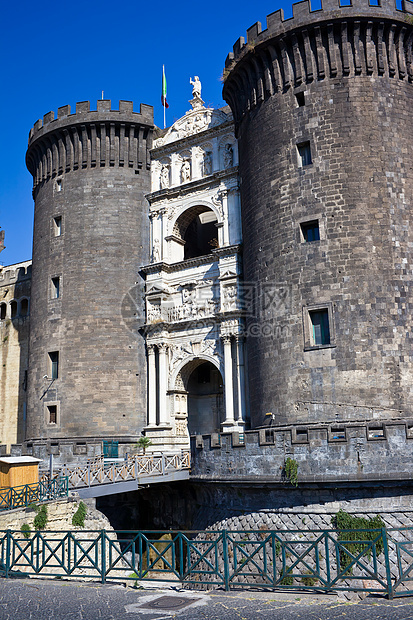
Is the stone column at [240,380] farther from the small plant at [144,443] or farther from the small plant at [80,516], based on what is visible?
the small plant at [80,516]

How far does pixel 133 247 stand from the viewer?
3378 centimetres

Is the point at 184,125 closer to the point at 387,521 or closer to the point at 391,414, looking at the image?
the point at 391,414

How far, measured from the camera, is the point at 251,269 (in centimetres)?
2694

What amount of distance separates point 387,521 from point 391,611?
7320mm

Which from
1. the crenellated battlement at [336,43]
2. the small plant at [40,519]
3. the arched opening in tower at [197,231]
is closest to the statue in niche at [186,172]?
the arched opening in tower at [197,231]

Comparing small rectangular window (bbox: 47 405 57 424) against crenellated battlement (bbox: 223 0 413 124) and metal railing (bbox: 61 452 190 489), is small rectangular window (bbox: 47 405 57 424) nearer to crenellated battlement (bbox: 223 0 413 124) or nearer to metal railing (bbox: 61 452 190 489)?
metal railing (bbox: 61 452 190 489)

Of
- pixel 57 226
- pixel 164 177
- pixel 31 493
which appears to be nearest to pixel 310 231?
pixel 164 177

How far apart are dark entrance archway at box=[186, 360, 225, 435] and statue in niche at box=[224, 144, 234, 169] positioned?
1027 cm

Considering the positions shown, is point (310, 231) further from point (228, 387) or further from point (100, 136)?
point (100, 136)

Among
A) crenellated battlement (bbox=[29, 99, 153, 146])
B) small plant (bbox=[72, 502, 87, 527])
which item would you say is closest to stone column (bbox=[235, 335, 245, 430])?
small plant (bbox=[72, 502, 87, 527])

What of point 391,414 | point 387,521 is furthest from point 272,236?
point 387,521

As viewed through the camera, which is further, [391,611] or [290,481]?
[290,481]

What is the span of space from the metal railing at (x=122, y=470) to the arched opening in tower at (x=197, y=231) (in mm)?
12663

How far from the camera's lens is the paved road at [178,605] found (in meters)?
10.3
